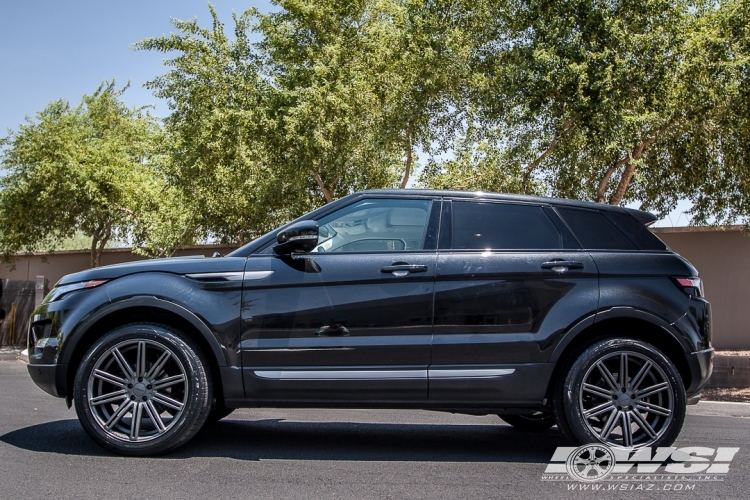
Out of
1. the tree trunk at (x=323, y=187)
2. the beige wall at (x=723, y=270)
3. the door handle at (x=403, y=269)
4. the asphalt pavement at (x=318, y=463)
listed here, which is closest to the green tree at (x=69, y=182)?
the tree trunk at (x=323, y=187)

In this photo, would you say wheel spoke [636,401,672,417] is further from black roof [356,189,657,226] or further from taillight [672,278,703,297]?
black roof [356,189,657,226]

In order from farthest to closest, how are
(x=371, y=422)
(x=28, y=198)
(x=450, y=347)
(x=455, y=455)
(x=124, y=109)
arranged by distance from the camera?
(x=124, y=109)
(x=28, y=198)
(x=371, y=422)
(x=455, y=455)
(x=450, y=347)

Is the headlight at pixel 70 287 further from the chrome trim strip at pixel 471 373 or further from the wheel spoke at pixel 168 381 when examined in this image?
the chrome trim strip at pixel 471 373

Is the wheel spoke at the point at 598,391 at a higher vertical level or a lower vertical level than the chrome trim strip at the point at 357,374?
lower

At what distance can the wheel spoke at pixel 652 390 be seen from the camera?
17.4ft

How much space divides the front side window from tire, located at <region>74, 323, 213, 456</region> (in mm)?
1188

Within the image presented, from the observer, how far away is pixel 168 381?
207 inches

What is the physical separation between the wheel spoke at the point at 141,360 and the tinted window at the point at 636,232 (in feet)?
11.3

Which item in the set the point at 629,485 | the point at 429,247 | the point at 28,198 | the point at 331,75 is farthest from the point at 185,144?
the point at 629,485

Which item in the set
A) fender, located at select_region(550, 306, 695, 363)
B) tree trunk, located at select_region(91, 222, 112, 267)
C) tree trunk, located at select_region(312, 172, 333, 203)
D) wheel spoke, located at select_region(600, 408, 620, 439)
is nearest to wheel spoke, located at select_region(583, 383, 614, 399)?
wheel spoke, located at select_region(600, 408, 620, 439)

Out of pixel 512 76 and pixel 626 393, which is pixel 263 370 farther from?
pixel 512 76

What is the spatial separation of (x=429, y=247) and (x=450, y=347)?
28.3 inches

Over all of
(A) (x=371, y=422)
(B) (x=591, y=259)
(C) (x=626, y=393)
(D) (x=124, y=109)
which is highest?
(D) (x=124, y=109)

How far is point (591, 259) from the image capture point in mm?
5512
